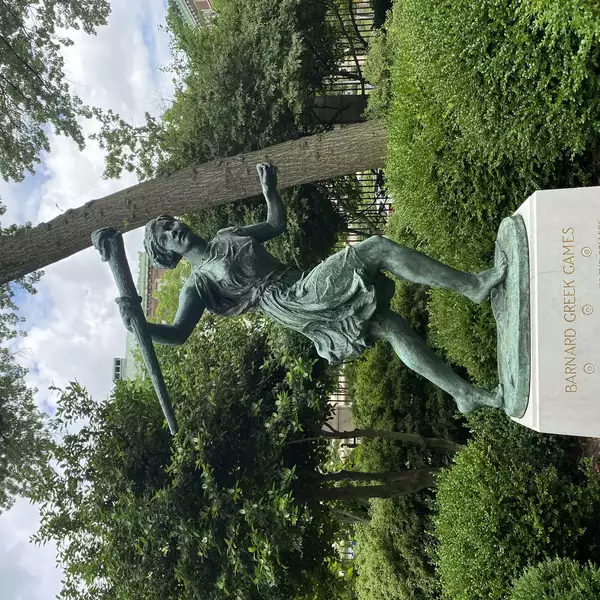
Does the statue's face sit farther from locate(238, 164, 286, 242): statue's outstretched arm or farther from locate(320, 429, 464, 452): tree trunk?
locate(320, 429, 464, 452): tree trunk

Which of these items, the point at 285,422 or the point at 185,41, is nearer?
the point at 285,422

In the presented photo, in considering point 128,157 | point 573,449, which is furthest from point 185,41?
point 573,449

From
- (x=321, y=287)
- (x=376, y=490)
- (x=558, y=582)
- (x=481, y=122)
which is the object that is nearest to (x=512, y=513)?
(x=558, y=582)

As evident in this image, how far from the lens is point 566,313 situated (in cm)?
356

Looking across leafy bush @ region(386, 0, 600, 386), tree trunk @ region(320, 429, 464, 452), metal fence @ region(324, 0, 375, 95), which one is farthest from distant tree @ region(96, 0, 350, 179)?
tree trunk @ region(320, 429, 464, 452)

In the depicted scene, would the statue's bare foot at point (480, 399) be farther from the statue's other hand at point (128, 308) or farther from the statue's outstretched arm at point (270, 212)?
the statue's other hand at point (128, 308)

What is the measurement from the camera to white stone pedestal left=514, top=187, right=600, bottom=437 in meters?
3.51

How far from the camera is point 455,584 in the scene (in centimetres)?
572

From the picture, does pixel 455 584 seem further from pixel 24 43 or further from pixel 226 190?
pixel 24 43

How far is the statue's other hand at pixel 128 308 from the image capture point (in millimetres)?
4031

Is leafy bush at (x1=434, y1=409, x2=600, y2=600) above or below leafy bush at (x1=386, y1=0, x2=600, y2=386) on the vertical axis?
below

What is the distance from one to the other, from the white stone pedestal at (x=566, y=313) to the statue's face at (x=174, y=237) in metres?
2.54

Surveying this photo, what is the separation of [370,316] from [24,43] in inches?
350

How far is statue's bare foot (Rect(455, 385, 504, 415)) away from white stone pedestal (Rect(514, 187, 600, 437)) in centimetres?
34
